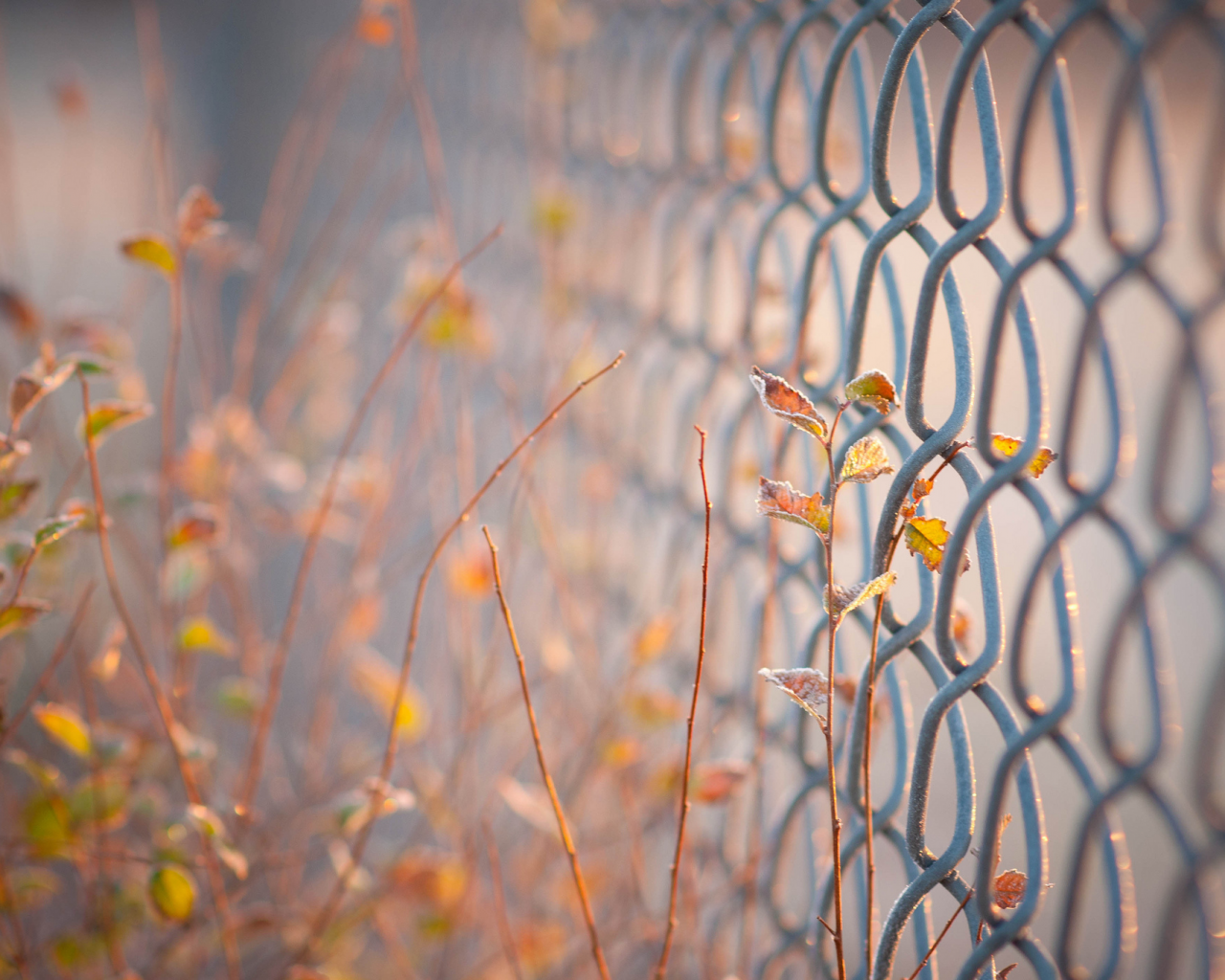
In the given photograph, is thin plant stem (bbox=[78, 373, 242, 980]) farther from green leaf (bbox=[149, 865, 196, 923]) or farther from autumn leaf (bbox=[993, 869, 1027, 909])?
autumn leaf (bbox=[993, 869, 1027, 909])

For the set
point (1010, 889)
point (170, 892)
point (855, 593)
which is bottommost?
point (170, 892)

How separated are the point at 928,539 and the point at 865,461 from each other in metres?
0.05

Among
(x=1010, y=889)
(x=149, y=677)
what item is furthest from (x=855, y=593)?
(x=149, y=677)

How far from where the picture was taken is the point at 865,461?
0.36 m

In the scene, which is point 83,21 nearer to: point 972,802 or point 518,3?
point 518,3

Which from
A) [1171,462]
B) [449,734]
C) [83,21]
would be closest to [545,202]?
[449,734]

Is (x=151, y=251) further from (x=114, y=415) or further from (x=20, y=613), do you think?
(x=20, y=613)

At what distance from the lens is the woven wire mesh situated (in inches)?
12.0

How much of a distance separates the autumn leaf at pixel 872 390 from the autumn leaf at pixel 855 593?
0.25 ft

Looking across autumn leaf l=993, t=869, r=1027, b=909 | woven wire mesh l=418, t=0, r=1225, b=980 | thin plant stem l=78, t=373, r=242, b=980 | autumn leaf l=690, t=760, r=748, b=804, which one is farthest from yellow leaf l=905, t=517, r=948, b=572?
thin plant stem l=78, t=373, r=242, b=980

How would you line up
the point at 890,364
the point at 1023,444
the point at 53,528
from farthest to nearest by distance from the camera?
the point at 890,364, the point at 53,528, the point at 1023,444

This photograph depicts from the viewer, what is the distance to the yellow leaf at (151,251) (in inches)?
20.5

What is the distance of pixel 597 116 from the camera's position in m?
0.91

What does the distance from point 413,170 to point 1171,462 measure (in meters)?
1.23
